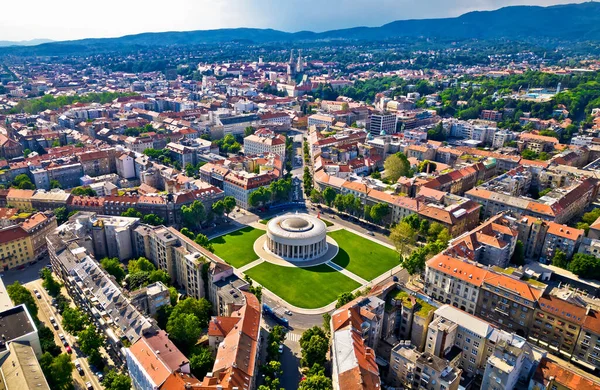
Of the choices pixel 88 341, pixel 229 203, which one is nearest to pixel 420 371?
pixel 88 341

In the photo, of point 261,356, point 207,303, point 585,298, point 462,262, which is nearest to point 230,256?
point 207,303

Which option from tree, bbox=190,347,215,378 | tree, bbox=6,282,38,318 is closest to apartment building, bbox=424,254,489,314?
tree, bbox=190,347,215,378

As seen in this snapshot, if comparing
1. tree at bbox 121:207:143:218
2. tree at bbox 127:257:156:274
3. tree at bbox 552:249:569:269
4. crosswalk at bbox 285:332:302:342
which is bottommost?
crosswalk at bbox 285:332:302:342

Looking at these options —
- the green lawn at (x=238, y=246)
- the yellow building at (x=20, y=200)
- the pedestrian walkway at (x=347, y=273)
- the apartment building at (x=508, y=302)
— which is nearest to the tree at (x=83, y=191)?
the yellow building at (x=20, y=200)

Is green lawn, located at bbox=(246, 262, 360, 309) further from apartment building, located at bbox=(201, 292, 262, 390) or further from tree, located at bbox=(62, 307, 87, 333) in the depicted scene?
tree, located at bbox=(62, 307, 87, 333)

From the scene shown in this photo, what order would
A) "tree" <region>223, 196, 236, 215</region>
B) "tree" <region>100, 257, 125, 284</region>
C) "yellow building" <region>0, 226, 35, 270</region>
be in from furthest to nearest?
"tree" <region>223, 196, 236, 215</region> < "yellow building" <region>0, 226, 35, 270</region> < "tree" <region>100, 257, 125, 284</region>

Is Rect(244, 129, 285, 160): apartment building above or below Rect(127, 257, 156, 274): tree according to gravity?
above
